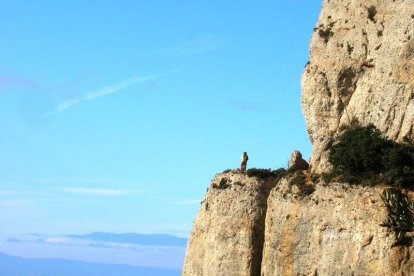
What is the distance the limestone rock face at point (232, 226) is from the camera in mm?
49412

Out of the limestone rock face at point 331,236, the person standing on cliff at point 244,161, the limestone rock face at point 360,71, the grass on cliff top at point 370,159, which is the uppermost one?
the limestone rock face at point 360,71

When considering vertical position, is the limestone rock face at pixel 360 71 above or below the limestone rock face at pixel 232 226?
above

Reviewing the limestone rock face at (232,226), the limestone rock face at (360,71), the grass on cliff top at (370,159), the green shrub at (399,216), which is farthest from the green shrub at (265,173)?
the green shrub at (399,216)

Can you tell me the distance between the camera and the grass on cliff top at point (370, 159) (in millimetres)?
41500

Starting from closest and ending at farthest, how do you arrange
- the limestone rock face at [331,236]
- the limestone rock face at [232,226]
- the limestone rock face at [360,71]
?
the limestone rock face at [331,236]
the limestone rock face at [360,71]
the limestone rock face at [232,226]

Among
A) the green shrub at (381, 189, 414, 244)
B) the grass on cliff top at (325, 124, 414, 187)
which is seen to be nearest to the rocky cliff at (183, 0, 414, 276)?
the green shrub at (381, 189, 414, 244)

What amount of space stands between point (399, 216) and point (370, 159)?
4.54 meters

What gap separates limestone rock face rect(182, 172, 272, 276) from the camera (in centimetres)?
4941

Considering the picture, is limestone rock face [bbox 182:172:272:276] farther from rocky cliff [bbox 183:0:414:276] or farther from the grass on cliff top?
the grass on cliff top

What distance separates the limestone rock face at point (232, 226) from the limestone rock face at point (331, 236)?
1827mm

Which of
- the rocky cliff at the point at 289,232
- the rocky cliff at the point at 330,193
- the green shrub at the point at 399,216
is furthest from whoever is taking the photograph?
the rocky cliff at the point at 330,193

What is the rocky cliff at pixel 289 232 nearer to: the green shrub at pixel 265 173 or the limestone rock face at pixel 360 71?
the green shrub at pixel 265 173

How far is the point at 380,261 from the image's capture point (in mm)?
39562

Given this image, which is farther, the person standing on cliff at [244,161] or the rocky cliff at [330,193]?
the person standing on cliff at [244,161]
